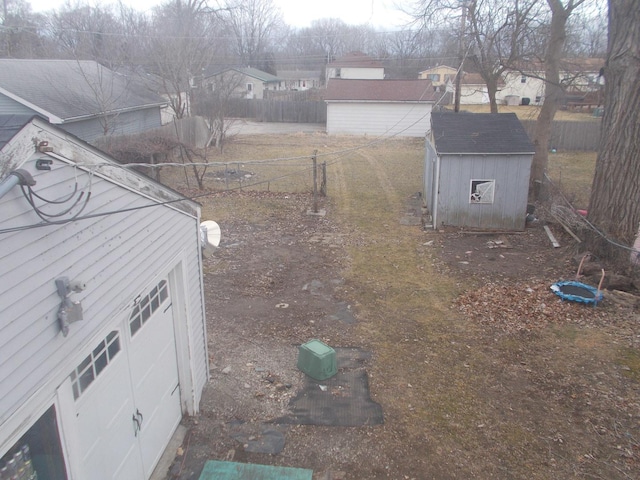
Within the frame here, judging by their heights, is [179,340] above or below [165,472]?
above

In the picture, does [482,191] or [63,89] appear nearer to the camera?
[482,191]

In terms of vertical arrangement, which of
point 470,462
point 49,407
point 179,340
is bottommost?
point 470,462

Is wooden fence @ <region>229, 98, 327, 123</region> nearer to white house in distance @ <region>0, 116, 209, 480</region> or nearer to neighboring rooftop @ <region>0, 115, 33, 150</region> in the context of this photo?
white house in distance @ <region>0, 116, 209, 480</region>

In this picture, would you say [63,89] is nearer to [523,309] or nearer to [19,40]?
[523,309]

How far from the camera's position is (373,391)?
23.1 ft

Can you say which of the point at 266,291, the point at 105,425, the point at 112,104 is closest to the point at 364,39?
the point at 112,104

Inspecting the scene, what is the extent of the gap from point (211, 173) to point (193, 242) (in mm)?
15916

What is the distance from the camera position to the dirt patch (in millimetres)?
5797

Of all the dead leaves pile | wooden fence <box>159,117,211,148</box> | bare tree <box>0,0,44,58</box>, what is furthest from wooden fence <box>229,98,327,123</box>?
the dead leaves pile

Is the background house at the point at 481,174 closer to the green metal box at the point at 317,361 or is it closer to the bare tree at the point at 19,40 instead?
the green metal box at the point at 317,361

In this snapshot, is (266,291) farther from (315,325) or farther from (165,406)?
(165,406)

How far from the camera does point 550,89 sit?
639 inches

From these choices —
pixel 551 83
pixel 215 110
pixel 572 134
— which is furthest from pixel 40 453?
pixel 572 134

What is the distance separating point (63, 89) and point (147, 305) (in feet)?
68.5
